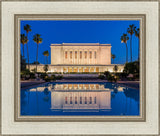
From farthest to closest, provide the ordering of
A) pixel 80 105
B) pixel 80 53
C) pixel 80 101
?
pixel 80 53, pixel 80 101, pixel 80 105

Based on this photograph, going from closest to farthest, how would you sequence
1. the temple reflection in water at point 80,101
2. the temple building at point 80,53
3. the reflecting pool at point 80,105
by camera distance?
1. the reflecting pool at point 80,105
2. the temple reflection in water at point 80,101
3. the temple building at point 80,53

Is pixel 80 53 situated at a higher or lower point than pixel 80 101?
higher

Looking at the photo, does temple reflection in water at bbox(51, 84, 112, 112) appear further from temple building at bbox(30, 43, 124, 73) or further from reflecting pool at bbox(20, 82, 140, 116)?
temple building at bbox(30, 43, 124, 73)

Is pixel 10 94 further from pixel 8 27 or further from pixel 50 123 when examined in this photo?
pixel 8 27

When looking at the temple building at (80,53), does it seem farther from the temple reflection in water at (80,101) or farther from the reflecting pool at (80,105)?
the reflecting pool at (80,105)

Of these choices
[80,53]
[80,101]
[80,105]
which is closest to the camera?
[80,105]

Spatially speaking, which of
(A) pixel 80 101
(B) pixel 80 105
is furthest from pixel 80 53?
(B) pixel 80 105

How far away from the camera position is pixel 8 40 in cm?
323

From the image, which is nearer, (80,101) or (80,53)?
(80,101)

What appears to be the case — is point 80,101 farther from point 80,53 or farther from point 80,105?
point 80,53

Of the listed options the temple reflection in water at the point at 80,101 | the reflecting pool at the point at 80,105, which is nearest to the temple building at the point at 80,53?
the temple reflection in water at the point at 80,101

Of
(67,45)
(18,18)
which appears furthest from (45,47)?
(18,18)

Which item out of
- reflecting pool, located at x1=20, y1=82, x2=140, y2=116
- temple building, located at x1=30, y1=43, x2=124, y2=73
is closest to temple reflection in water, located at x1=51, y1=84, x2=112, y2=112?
reflecting pool, located at x1=20, y1=82, x2=140, y2=116

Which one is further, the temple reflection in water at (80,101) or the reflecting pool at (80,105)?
the temple reflection in water at (80,101)
